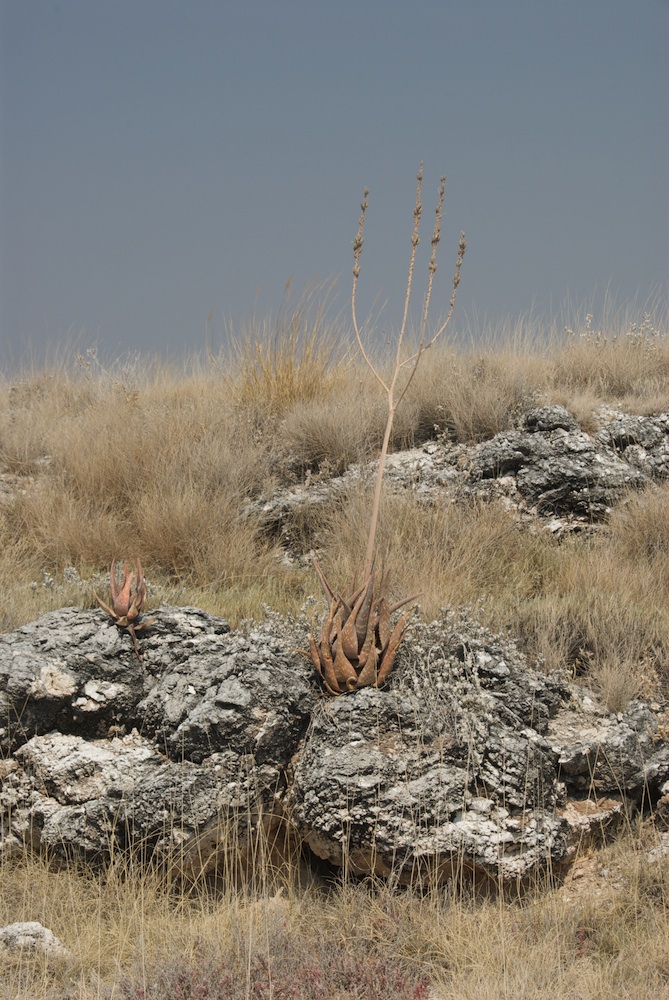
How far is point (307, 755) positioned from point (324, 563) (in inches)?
80.5

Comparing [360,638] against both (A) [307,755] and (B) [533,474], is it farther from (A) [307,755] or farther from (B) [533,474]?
(B) [533,474]

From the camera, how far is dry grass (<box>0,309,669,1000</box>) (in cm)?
323

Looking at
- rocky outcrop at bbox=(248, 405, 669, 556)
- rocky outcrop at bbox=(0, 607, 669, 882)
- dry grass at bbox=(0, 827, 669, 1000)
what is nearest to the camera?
dry grass at bbox=(0, 827, 669, 1000)

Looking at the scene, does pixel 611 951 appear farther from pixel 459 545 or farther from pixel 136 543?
pixel 136 543

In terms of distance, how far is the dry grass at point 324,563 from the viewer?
3.23 meters

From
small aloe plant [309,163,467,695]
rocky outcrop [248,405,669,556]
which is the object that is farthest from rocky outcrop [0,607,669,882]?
rocky outcrop [248,405,669,556]

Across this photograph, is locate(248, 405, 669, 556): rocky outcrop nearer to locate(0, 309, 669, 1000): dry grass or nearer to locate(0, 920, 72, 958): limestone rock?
locate(0, 309, 669, 1000): dry grass

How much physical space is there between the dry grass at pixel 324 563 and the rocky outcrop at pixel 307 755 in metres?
0.19

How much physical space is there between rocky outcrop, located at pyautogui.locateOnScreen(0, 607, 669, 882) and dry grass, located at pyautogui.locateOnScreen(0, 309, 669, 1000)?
191mm

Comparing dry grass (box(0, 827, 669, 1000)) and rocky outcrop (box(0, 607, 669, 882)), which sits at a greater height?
rocky outcrop (box(0, 607, 669, 882))

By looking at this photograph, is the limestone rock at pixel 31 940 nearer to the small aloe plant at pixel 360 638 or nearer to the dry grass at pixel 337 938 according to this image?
the dry grass at pixel 337 938

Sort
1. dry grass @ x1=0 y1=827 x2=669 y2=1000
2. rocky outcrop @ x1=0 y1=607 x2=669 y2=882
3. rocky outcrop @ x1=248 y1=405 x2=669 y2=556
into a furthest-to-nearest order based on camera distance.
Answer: rocky outcrop @ x1=248 y1=405 x2=669 y2=556, rocky outcrop @ x1=0 y1=607 x2=669 y2=882, dry grass @ x1=0 y1=827 x2=669 y2=1000

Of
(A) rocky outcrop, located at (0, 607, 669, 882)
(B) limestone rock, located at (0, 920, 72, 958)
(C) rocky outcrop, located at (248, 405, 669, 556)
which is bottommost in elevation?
(B) limestone rock, located at (0, 920, 72, 958)

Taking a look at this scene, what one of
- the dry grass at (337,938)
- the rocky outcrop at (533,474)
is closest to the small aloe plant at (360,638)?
the dry grass at (337,938)
